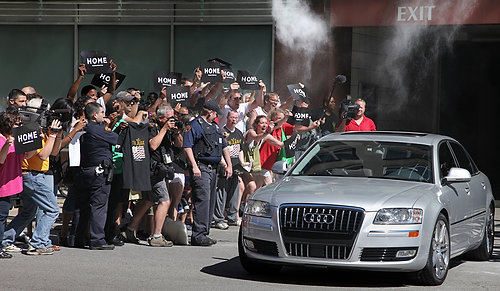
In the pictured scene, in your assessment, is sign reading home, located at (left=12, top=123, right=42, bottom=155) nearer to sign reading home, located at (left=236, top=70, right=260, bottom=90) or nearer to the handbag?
the handbag

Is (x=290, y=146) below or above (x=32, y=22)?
below

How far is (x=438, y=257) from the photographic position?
9133 mm

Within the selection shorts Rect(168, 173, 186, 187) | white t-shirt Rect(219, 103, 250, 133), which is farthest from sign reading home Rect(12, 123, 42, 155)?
white t-shirt Rect(219, 103, 250, 133)

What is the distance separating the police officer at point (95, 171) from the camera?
11094 mm

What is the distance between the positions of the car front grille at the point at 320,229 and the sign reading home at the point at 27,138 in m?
2.67

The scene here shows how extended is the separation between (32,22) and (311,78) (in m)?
5.47

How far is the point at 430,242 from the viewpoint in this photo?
8.89 meters

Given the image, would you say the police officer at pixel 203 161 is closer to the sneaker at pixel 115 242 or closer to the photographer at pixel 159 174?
the photographer at pixel 159 174

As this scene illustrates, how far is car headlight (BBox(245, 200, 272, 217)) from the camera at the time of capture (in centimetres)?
912

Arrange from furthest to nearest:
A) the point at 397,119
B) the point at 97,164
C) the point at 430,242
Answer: the point at 397,119, the point at 97,164, the point at 430,242

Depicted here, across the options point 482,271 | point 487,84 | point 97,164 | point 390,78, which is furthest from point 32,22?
point 482,271

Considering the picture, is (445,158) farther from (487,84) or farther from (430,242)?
(487,84)

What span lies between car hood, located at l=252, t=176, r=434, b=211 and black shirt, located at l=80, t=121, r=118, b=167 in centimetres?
238

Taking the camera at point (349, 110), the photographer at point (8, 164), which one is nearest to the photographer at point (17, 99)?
the photographer at point (8, 164)
